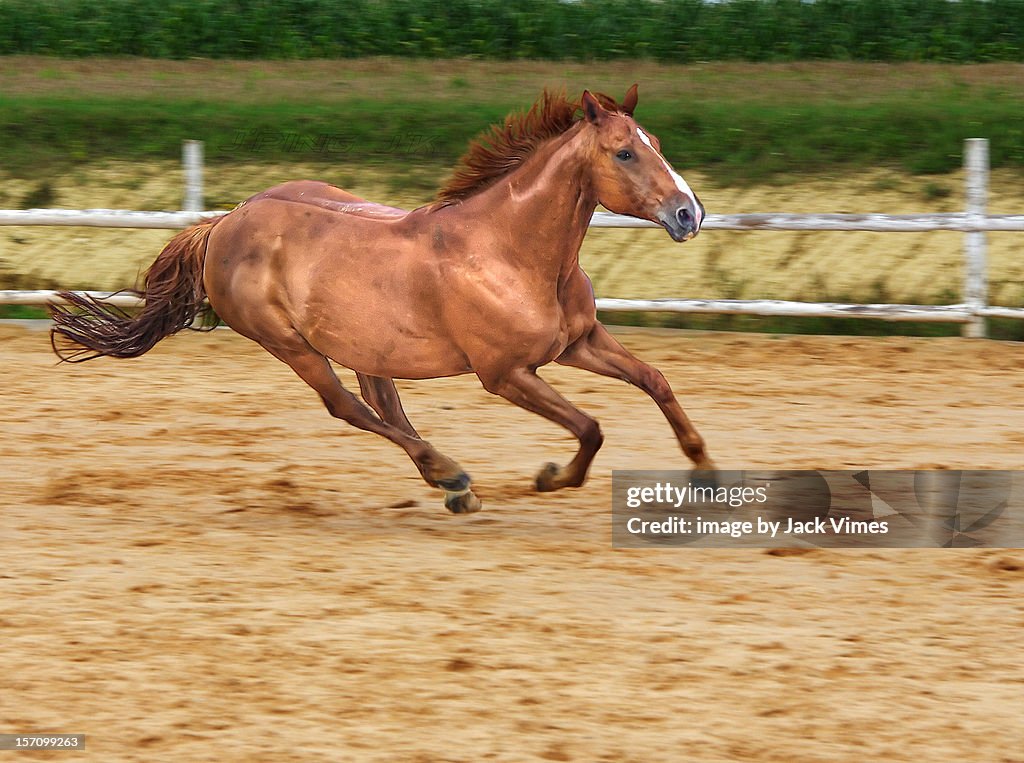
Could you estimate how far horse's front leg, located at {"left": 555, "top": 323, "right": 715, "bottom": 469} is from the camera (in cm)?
557

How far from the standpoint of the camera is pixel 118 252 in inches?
504

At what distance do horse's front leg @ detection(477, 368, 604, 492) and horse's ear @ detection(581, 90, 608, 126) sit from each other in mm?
889

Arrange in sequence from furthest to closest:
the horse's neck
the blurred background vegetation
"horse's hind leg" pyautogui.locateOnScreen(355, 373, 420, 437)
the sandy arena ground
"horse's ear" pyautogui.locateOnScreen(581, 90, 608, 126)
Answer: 1. the blurred background vegetation
2. "horse's hind leg" pyautogui.locateOnScreen(355, 373, 420, 437)
3. the horse's neck
4. "horse's ear" pyautogui.locateOnScreen(581, 90, 608, 126)
5. the sandy arena ground

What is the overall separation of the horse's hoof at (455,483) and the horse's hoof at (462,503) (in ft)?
0.07

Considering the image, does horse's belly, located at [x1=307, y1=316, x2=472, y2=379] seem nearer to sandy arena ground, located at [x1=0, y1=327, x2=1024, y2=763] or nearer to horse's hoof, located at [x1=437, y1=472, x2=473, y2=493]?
horse's hoof, located at [x1=437, y1=472, x2=473, y2=493]

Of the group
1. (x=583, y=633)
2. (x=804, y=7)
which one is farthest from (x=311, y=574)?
(x=804, y=7)

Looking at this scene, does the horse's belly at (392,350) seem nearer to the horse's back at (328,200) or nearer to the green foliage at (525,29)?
the horse's back at (328,200)

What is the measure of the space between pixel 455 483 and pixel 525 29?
15060 mm

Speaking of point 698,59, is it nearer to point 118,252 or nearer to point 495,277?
point 118,252

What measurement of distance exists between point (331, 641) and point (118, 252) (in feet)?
30.0

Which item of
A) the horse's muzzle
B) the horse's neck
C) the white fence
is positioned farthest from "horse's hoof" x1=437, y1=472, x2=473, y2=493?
the white fence

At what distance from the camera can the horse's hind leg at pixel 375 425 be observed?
5.75 metres

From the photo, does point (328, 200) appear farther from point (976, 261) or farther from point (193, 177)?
point (976, 261)

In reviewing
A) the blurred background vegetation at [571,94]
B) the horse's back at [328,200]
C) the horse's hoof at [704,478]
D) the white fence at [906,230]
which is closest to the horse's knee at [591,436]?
the horse's hoof at [704,478]
